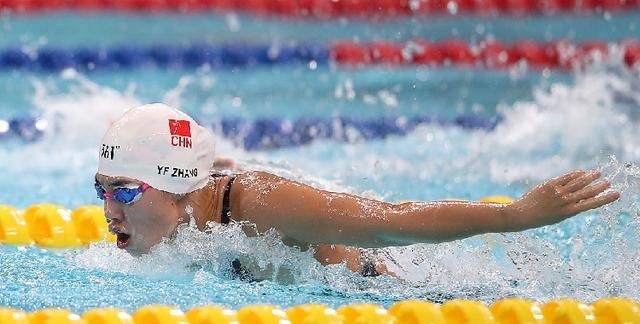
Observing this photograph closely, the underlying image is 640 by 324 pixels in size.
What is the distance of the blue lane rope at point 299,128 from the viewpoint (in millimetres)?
5883

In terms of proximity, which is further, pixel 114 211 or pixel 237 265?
pixel 237 265

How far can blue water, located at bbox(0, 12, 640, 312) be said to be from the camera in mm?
2764

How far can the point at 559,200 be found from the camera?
7.46ft

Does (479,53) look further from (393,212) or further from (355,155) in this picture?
(393,212)

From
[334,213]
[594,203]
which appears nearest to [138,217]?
[334,213]

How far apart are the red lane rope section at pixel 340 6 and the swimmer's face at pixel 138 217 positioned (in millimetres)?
4659

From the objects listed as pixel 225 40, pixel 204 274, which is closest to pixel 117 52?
pixel 225 40

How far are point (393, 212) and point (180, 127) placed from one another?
64cm

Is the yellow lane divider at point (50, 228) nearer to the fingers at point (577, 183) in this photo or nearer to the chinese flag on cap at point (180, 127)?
the chinese flag on cap at point (180, 127)

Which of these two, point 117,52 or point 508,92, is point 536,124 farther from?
point 117,52

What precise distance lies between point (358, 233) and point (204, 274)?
55 centimetres

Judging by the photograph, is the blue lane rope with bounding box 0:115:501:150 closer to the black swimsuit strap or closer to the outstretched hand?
the black swimsuit strap

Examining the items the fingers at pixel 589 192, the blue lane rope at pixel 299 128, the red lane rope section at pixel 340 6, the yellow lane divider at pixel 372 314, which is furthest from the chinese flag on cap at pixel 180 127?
the red lane rope section at pixel 340 6

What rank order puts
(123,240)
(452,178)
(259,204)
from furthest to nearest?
(452,178), (123,240), (259,204)
